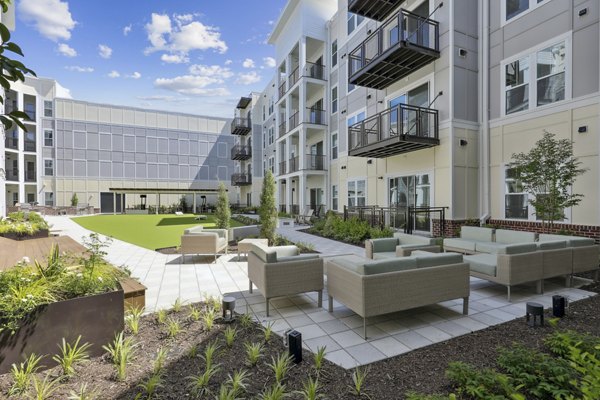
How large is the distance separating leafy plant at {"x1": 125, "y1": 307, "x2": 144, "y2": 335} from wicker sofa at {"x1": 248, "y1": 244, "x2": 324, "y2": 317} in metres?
1.67

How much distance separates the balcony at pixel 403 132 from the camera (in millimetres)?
10148

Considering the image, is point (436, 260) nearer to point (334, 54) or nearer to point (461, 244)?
point (461, 244)

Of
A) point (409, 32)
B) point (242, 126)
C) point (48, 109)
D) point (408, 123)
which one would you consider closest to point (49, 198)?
point (48, 109)

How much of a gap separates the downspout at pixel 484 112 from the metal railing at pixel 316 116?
982 centimetres

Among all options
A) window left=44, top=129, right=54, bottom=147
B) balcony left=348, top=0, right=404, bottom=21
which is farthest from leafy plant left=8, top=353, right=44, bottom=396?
window left=44, top=129, right=54, bottom=147

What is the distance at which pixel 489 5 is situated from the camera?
32.9 feet

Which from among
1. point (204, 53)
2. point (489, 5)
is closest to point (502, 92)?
point (489, 5)

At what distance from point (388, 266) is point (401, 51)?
29.9 feet

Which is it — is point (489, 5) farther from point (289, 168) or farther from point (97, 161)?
point (97, 161)

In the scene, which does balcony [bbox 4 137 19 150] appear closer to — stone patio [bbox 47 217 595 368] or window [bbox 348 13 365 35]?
stone patio [bbox 47 217 595 368]

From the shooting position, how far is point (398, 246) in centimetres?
643

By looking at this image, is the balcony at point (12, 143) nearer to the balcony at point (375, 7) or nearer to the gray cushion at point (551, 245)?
the balcony at point (375, 7)

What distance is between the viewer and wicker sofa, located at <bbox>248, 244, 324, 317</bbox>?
14.3ft

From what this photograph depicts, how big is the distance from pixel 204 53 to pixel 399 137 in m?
14.0
